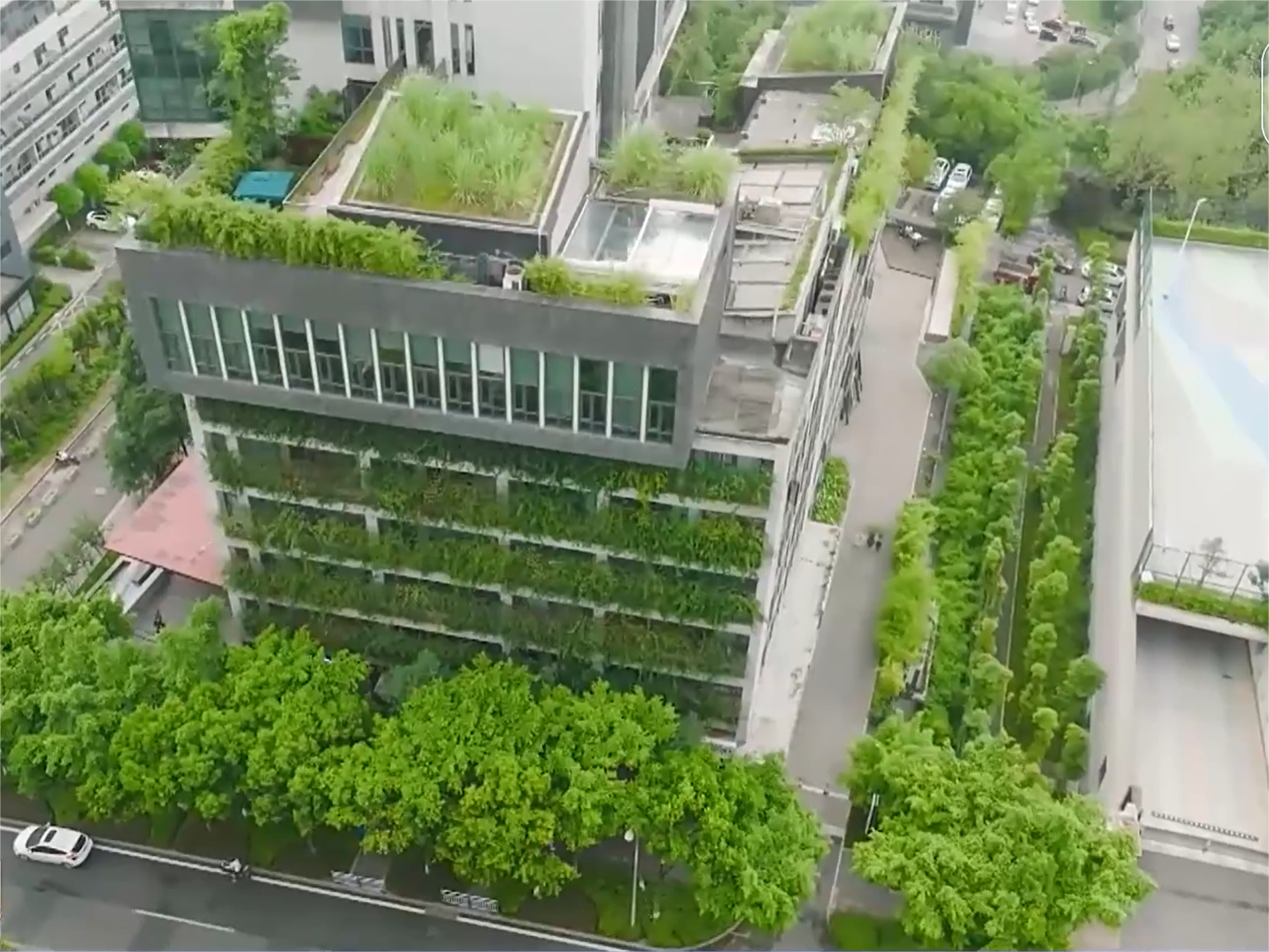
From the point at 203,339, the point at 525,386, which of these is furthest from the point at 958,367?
the point at 203,339

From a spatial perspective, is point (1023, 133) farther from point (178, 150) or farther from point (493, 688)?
point (493, 688)

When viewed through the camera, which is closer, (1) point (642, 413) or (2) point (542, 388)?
(1) point (642, 413)

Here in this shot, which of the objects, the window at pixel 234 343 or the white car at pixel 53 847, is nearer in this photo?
the window at pixel 234 343

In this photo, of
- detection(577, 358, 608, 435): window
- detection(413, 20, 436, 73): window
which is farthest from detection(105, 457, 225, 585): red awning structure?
detection(413, 20, 436, 73): window

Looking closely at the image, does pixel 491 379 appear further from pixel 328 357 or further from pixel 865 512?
pixel 865 512

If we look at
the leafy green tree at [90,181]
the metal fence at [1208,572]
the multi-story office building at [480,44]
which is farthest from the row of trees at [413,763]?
the leafy green tree at [90,181]

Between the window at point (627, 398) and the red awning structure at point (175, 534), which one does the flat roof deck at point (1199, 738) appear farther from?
the red awning structure at point (175, 534)
